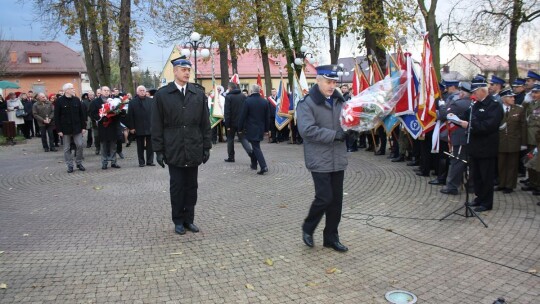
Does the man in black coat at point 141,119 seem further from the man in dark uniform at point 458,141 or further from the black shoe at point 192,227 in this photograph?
the man in dark uniform at point 458,141

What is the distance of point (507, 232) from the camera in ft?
19.1

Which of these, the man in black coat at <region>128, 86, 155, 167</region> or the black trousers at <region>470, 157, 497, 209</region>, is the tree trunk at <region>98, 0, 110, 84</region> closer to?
the man in black coat at <region>128, 86, 155, 167</region>

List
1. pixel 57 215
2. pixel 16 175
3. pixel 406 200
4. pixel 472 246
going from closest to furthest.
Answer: pixel 472 246
pixel 57 215
pixel 406 200
pixel 16 175

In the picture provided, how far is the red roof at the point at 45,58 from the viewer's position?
1987 inches

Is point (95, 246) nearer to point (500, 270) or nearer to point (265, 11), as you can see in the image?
point (500, 270)

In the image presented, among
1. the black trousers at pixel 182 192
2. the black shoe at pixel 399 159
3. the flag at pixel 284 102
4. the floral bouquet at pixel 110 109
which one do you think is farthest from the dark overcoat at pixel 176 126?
the flag at pixel 284 102

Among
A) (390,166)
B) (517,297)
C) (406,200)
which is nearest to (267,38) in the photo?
(390,166)

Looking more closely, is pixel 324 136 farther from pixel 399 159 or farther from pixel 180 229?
pixel 399 159

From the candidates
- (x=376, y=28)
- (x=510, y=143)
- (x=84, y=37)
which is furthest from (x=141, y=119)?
(x=84, y=37)

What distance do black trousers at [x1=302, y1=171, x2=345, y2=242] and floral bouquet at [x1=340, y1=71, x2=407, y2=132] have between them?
603mm

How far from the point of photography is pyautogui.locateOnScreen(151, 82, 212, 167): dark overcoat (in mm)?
5688

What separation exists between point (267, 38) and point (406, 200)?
54.9 feet

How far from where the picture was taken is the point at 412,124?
33.0 ft

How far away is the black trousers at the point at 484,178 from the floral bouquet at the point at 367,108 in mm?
2481
